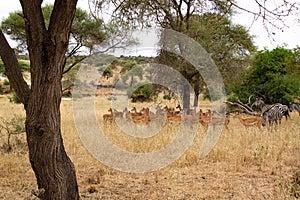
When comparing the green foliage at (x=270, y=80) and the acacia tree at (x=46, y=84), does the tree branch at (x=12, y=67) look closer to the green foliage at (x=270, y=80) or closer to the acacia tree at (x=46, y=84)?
the acacia tree at (x=46, y=84)

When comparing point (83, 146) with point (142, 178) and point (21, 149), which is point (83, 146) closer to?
point (21, 149)

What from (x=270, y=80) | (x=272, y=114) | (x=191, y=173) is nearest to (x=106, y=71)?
(x=272, y=114)

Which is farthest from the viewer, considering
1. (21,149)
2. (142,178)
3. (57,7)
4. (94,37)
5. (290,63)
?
(94,37)

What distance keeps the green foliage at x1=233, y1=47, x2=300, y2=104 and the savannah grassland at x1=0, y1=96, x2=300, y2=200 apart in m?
6.59

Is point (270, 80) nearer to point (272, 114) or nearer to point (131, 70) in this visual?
point (272, 114)

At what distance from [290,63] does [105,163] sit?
28.1 ft

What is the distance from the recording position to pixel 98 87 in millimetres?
14648

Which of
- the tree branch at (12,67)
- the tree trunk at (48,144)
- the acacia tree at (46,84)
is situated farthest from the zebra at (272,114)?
the tree branch at (12,67)

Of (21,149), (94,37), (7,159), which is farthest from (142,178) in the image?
(94,37)

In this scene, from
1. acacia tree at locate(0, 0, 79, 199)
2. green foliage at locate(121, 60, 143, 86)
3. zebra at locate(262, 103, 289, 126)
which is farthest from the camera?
green foliage at locate(121, 60, 143, 86)

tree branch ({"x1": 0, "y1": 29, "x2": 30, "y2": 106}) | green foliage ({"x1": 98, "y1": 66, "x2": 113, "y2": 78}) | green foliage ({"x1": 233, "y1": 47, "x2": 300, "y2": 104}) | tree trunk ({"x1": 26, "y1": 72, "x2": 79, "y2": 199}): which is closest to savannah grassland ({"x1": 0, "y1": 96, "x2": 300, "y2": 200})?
tree trunk ({"x1": 26, "y1": 72, "x2": 79, "y2": 199})

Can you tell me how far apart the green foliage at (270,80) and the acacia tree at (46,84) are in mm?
12384

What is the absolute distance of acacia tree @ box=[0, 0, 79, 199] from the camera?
3986mm

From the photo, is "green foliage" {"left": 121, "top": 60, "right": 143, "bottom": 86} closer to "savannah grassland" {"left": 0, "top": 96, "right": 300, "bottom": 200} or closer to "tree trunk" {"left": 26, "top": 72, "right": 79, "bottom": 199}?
"savannah grassland" {"left": 0, "top": 96, "right": 300, "bottom": 200}
